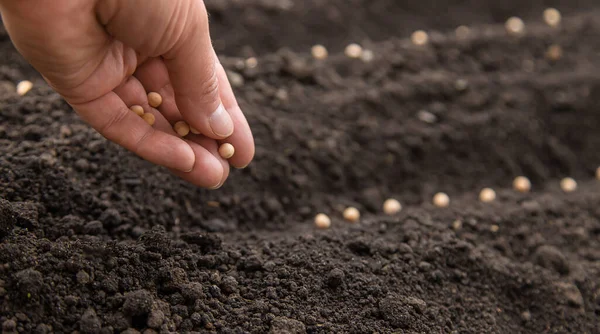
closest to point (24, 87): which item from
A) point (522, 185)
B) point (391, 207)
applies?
point (391, 207)

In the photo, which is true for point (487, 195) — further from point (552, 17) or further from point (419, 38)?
point (552, 17)

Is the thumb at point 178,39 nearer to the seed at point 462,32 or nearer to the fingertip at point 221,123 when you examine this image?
the fingertip at point 221,123

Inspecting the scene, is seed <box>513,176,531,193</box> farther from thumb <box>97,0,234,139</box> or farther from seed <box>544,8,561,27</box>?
thumb <box>97,0,234,139</box>

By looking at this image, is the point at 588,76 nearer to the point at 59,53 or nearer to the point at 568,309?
the point at 568,309

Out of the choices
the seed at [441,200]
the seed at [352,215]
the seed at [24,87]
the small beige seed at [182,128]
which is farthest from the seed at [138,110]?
the seed at [441,200]

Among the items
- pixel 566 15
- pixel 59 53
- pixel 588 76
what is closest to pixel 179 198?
pixel 59 53
